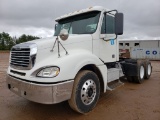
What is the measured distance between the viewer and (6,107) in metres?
4.83

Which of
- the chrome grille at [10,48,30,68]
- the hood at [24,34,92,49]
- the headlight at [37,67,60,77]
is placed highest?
the hood at [24,34,92,49]

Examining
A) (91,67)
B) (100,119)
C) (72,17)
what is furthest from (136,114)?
(72,17)

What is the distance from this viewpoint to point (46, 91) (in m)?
3.53

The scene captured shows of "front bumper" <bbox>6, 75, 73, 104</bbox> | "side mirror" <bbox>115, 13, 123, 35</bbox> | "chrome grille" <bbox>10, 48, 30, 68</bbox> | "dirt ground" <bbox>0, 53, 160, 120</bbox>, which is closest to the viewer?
"front bumper" <bbox>6, 75, 73, 104</bbox>

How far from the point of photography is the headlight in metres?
3.61

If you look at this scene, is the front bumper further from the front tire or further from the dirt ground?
the dirt ground

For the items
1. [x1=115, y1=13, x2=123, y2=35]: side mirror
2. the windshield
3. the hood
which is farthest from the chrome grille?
[x1=115, y1=13, x2=123, y2=35]: side mirror

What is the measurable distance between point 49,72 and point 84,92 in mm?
1004

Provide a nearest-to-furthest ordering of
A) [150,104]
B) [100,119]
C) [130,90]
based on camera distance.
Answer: [100,119] < [150,104] < [130,90]

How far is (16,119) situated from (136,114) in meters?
2.70

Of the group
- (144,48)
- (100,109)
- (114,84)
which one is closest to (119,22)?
(114,84)

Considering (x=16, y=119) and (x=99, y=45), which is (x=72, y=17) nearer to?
(x=99, y=45)

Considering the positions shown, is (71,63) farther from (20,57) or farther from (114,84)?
(114,84)

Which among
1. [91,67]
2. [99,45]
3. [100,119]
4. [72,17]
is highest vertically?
[72,17]
